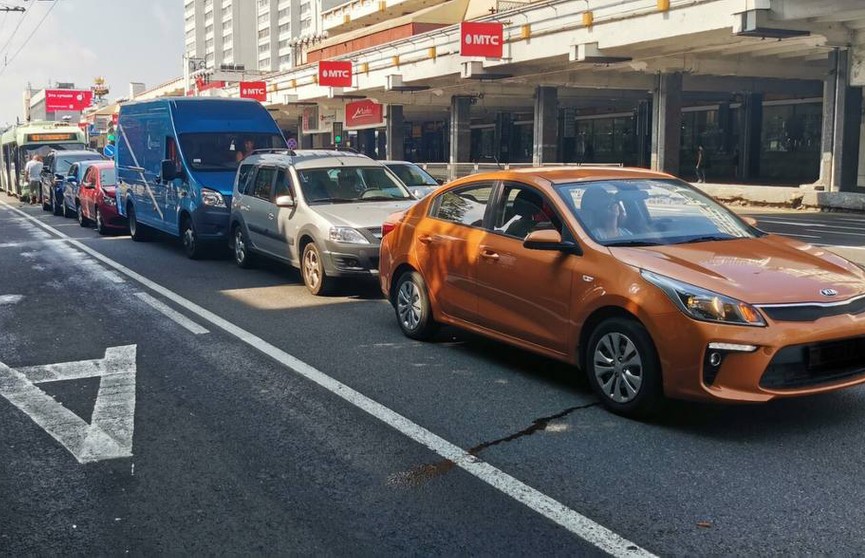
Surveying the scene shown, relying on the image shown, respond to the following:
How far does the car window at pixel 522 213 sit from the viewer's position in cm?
684

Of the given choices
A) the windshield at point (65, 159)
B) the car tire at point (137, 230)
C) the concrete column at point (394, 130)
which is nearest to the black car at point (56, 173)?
the windshield at point (65, 159)

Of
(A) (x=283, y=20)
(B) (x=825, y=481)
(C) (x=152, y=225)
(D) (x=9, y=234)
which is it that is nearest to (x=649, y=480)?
(B) (x=825, y=481)

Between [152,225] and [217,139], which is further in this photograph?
[152,225]

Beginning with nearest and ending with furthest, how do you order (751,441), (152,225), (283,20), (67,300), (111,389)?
(751,441) < (111,389) < (67,300) < (152,225) < (283,20)

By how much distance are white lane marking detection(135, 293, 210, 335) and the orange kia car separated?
2202 mm

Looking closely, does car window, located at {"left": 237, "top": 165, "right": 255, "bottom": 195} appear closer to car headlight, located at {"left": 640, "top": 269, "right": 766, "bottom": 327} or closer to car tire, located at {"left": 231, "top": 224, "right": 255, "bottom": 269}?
car tire, located at {"left": 231, "top": 224, "right": 255, "bottom": 269}

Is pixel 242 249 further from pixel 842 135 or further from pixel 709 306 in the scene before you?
pixel 842 135

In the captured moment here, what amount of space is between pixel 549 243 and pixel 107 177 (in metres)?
16.4

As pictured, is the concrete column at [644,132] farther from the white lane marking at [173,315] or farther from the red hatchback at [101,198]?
the white lane marking at [173,315]

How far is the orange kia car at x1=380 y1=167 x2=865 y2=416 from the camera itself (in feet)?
17.8

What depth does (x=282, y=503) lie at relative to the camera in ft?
15.0

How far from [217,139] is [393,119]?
3844 centimetres

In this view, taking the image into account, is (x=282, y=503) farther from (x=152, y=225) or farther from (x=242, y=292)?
(x=152, y=225)

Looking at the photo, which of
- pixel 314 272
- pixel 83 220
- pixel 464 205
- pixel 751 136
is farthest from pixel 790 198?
pixel 464 205
